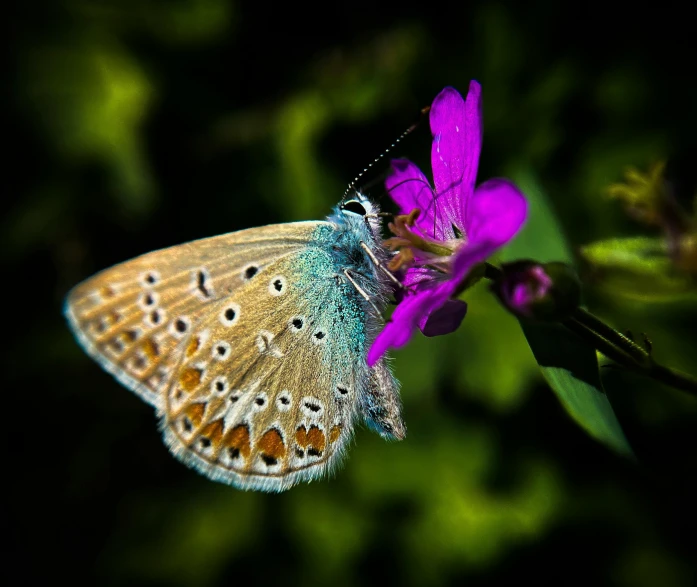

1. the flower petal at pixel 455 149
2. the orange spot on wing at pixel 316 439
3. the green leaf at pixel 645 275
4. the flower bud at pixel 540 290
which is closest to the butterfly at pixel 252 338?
the orange spot on wing at pixel 316 439

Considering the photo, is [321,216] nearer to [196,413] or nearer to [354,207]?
[354,207]

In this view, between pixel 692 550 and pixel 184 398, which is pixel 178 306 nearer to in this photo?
pixel 184 398

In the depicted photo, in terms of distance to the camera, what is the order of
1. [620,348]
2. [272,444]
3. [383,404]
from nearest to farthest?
[620,348] < [383,404] < [272,444]

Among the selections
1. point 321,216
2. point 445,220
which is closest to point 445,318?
point 445,220

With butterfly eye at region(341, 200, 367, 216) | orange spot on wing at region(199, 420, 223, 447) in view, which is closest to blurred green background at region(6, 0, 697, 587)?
butterfly eye at region(341, 200, 367, 216)

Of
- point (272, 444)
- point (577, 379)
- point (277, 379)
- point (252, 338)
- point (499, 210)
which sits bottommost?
point (272, 444)

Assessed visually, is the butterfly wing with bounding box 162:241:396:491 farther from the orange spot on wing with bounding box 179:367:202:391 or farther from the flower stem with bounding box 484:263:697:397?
the flower stem with bounding box 484:263:697:397
